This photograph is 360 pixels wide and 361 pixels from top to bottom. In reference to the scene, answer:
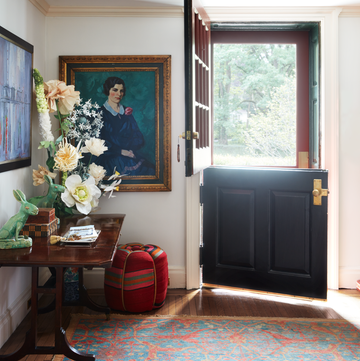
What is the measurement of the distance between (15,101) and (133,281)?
144 cm

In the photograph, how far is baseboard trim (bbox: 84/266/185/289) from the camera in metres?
3.12

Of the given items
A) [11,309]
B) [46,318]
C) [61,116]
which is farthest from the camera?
[61,116]

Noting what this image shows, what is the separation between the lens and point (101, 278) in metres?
3.12

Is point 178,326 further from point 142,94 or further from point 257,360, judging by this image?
point 142,94

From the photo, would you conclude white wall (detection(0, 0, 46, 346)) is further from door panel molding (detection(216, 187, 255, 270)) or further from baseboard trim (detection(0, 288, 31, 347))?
door panel molding (detection(216, 187, 255, 270))

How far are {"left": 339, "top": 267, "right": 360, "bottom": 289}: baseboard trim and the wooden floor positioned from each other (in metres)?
0.07

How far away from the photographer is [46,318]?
257 cm

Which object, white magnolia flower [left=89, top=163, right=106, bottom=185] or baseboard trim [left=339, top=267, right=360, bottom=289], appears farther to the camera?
baseboard trim [left=339, top=267, right=360, bottom=289]

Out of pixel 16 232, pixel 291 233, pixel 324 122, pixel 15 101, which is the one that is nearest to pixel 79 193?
pixel 16 232

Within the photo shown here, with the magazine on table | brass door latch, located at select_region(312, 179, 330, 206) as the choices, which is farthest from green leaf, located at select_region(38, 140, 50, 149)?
brass door latch, located at select_region(312, 179, 330, 206)

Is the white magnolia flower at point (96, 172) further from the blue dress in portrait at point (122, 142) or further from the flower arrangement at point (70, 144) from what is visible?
the blue dress in portrait at point (122, 142)

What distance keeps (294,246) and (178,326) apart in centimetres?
113

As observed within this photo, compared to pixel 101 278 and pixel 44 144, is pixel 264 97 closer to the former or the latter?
pixel 44 144

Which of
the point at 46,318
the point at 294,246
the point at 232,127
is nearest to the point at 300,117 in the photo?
the point at 232,127
